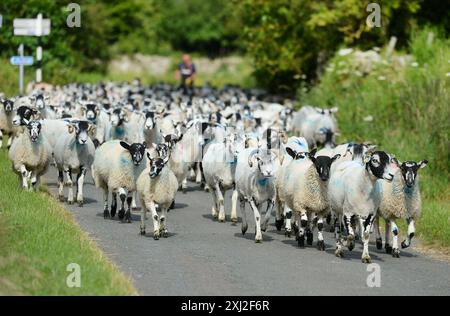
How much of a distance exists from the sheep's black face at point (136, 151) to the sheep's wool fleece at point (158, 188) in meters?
1.19

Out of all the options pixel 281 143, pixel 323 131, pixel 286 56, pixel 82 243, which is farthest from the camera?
pixel 286 56

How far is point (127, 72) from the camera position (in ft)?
Answer: 262

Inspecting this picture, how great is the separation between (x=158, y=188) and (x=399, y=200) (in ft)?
11.8

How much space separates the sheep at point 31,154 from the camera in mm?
21359

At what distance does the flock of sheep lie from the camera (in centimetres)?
1673

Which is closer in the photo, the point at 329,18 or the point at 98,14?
the point at 329,18

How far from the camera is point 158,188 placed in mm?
17906

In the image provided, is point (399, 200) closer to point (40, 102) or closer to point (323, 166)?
point (323, 166)

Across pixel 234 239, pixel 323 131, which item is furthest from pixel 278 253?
pixel 323 131

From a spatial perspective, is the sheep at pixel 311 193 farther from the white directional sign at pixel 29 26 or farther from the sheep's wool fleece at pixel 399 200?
the white directional sign at pixel 29 26

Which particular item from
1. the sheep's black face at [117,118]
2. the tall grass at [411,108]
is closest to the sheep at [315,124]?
the tall grass at [411,108]
